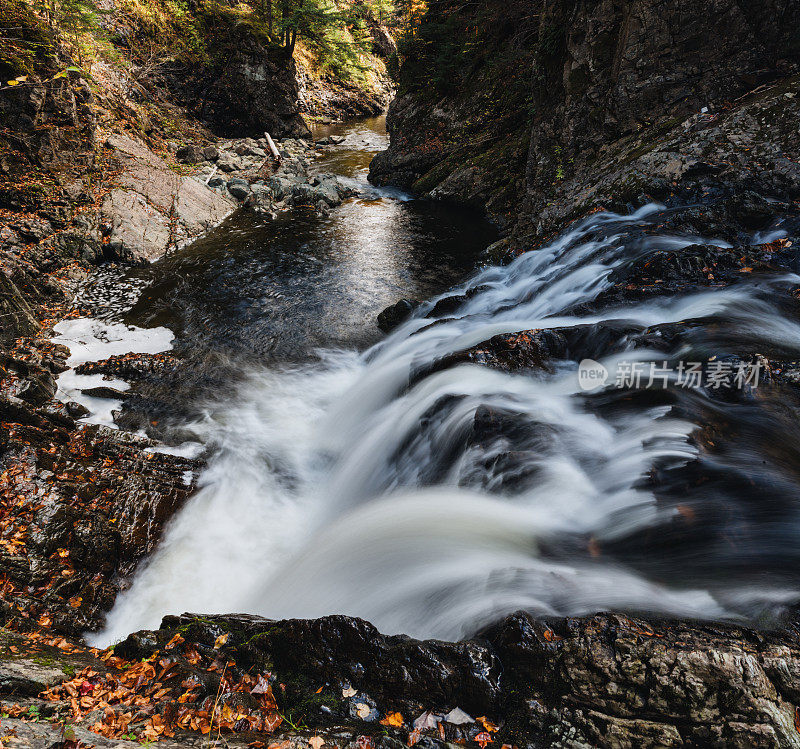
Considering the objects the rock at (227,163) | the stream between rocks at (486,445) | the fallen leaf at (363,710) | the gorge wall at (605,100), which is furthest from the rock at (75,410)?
the rock at (227,163)

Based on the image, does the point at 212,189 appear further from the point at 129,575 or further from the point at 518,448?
the point at 518,448

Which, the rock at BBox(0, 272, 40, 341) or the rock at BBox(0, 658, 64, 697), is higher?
the rock at BBox(0, 272, 40, 341)

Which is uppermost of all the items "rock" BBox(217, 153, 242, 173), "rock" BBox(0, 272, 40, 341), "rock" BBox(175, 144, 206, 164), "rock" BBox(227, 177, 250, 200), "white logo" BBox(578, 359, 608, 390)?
"rock" BBox(175, 144, 206, 164)

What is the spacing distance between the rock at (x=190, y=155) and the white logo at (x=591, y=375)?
16.1 m

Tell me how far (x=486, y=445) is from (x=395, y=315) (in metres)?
4.66

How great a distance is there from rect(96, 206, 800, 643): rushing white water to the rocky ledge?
33 cm

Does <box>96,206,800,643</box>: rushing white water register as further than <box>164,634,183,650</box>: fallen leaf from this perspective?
Yes

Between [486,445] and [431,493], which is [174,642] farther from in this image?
[486,445]

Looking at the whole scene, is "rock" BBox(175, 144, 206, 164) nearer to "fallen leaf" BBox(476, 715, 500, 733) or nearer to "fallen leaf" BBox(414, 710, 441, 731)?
"fallen leaf" BBox(414, 710, 441, 731)

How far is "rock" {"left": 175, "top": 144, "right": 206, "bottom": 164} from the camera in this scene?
1543 centimetres

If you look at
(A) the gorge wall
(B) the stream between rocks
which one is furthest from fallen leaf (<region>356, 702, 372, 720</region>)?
(A) the gorge wall

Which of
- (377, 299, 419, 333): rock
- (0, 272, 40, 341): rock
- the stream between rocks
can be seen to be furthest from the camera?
(377, 299, 419, 333): rock

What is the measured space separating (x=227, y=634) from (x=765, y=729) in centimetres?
274

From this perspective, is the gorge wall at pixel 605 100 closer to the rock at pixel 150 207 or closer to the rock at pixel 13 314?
the rock at pixel 150 207
